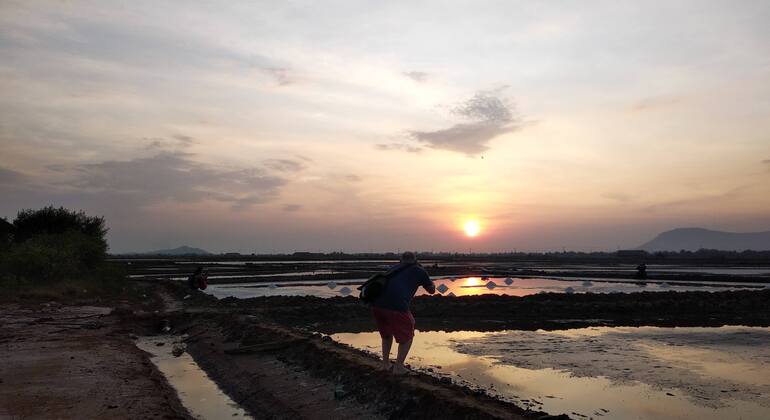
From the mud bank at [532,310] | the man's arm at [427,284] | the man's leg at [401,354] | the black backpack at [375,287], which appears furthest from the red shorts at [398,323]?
the mud bank at [532,310]

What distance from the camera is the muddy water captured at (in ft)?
29.6

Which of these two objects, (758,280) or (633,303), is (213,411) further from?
(758,280)

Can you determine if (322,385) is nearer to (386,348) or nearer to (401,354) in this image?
(386,348)

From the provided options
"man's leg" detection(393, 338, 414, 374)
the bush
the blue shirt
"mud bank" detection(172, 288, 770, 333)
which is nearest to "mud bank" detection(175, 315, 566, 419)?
"man's leg" detection(393, 338, 414, 374)

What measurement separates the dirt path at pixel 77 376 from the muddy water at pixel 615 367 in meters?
5.55

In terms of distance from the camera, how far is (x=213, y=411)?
9.36 meters

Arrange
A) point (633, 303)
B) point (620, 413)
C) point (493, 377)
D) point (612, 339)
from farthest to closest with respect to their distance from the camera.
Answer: point (633, 303) → point (612, 339) → point (493, 377) → point (620, 413)

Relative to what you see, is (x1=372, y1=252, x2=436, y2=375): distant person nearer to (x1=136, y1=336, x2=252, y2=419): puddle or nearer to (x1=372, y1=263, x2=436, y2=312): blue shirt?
(x1=372, y1=263, x2=436, y2=312): blue shirt

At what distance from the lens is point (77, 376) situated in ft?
35.4

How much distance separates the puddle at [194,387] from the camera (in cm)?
930

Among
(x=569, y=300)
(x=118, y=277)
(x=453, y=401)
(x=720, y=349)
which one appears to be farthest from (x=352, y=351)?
(x=118, y=277)

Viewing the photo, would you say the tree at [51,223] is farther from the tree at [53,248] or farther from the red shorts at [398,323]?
the red shorts at [398,323]

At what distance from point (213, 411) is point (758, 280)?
46766 mm

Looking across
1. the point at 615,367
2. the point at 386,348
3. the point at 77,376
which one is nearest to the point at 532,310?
the point at 615,367
